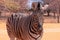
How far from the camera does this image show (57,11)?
2250 millimetres

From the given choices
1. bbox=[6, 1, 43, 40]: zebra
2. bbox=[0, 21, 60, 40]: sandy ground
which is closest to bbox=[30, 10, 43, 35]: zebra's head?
bbox=[6, 1, 43, 40]: zebra

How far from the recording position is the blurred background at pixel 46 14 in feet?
6.64

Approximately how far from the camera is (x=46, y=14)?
1.96 meters

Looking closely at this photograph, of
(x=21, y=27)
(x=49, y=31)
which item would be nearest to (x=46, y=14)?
(x=49, y=31)

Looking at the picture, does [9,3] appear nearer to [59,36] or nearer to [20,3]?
[20,3]

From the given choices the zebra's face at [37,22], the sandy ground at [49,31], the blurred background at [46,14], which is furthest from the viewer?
the blurred background at [46,14]

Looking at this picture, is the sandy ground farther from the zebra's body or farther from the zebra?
the zebra

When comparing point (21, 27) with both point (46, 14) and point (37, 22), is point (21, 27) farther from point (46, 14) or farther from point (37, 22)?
point (46, 14)

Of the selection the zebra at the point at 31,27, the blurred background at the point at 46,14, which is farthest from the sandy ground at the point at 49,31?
the zebra at the point at 31,27

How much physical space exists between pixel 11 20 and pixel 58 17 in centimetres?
152

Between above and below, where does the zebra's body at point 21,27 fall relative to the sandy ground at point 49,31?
above

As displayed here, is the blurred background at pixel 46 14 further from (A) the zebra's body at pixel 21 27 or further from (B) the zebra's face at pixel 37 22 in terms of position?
(B) the zebra's face at pixel 37 22

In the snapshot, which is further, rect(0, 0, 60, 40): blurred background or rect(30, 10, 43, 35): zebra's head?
rect(0, 0, 60, 40): blurred background

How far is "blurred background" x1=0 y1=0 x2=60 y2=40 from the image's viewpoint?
2023 mm
